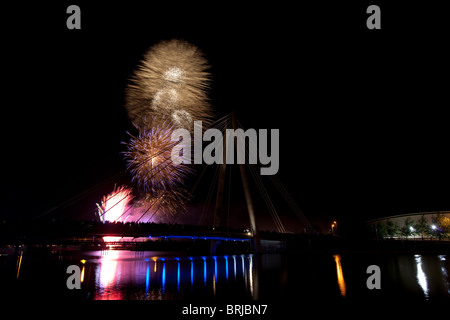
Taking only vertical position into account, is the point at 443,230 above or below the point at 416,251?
above

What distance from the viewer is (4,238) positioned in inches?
1111

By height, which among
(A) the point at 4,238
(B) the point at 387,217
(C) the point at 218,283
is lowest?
(C) the point at 218,283

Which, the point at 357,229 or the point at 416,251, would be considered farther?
the point at 357,229
